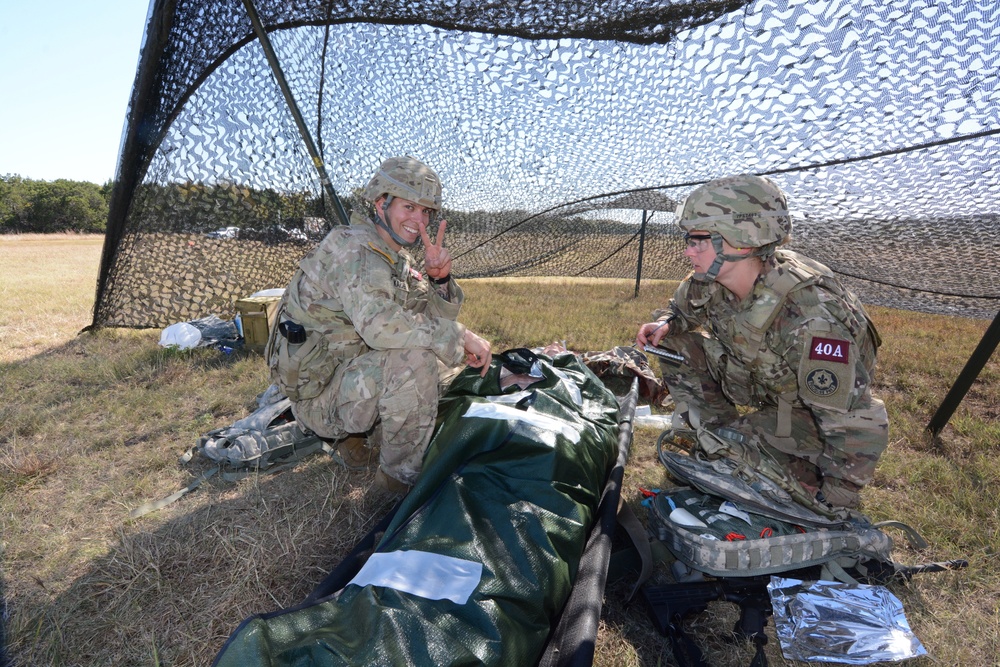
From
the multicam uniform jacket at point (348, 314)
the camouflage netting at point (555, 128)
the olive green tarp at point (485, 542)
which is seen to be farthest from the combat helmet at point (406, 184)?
the camouflage netting at point (555, 128)

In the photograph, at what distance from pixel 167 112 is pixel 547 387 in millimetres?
4171

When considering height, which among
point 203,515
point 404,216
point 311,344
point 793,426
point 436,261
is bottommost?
point 203,515

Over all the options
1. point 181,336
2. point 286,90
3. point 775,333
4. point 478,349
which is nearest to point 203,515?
point 478,349

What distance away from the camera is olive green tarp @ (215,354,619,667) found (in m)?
1.24

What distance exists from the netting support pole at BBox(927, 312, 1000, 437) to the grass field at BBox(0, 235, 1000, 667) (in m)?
0.13

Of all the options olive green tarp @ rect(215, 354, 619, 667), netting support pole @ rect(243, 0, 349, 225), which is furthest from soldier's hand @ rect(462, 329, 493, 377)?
netting support pole @ rect(243, 0, 349, 225)

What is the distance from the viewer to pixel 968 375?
303 centimetres

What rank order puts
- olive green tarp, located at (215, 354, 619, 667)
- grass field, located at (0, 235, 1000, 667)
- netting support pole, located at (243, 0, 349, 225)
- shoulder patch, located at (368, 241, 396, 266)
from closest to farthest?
olive green tarp, located at (215, 354, 619, 667), grass field, located at (0, 235, 1000, 667), shoulder patch, located at (368, 241, 396, 266), netting support pole, located at (243, 0, 349, 225)

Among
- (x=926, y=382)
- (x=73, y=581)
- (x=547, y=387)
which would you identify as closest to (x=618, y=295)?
(x=926, y=382)

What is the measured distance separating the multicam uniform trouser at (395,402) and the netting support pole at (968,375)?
3.04m

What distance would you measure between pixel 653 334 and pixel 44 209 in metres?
44.4

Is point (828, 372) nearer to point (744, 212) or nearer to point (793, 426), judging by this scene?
point (793, 426)

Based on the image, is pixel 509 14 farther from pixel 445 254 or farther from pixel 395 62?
pixel 445 254

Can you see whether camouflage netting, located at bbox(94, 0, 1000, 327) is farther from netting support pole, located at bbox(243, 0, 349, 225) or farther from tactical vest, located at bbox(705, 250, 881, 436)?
tactical vest, located at bbox(705, 250, 881, 436)
